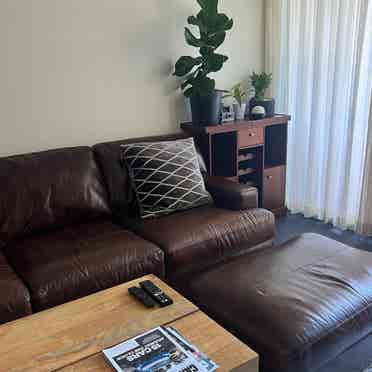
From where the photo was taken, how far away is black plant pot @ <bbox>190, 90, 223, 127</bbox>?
2.88 meters

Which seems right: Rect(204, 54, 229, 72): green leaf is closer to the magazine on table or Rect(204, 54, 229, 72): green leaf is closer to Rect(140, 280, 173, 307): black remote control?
Rect(140, 280, 173, 307): black remote control

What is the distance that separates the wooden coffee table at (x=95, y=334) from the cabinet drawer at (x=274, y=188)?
1942 millimetres

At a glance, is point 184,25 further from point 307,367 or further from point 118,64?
point 307,367

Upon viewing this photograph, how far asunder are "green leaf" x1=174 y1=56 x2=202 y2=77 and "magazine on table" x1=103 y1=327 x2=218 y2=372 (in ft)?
6.58

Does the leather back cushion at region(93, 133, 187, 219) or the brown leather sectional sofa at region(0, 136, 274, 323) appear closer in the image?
the brown leather sectional sofa at region(0, 136, 274, 323)

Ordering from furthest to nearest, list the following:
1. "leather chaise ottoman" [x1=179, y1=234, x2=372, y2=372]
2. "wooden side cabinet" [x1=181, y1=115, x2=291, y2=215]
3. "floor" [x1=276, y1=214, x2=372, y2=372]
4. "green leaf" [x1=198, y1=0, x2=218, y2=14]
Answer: "wooden side cabinet" [x1=181, y1=115, x2=291, y2=215], "green leaf" [x1=198, y1=0, x2=218, y2=14], "floor" [x1=276, y1=214, x2=372, y2=372], "leather chaise ottoman" [x1=179, y1=234, x2=372, y2=372]

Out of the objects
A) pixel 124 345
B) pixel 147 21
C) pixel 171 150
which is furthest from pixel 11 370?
pixel 147 21

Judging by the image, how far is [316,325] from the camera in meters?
1.44

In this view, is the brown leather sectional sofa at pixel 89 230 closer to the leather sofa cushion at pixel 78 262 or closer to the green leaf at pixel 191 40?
the leather sofa cushion at pixel 78 262

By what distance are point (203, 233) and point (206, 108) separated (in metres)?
1.09

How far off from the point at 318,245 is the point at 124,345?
46.4 inches

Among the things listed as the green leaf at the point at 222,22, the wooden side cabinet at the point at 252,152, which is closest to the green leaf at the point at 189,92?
the wooden side cabinet at the point at 252,152

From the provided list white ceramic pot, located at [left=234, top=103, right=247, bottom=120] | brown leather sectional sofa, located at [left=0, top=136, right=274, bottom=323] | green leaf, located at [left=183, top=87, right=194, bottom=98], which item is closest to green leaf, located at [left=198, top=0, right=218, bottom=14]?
green leaf, located at [left=183, top=87, right=194, bottom=98]

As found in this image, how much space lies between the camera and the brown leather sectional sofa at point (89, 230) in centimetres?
178
